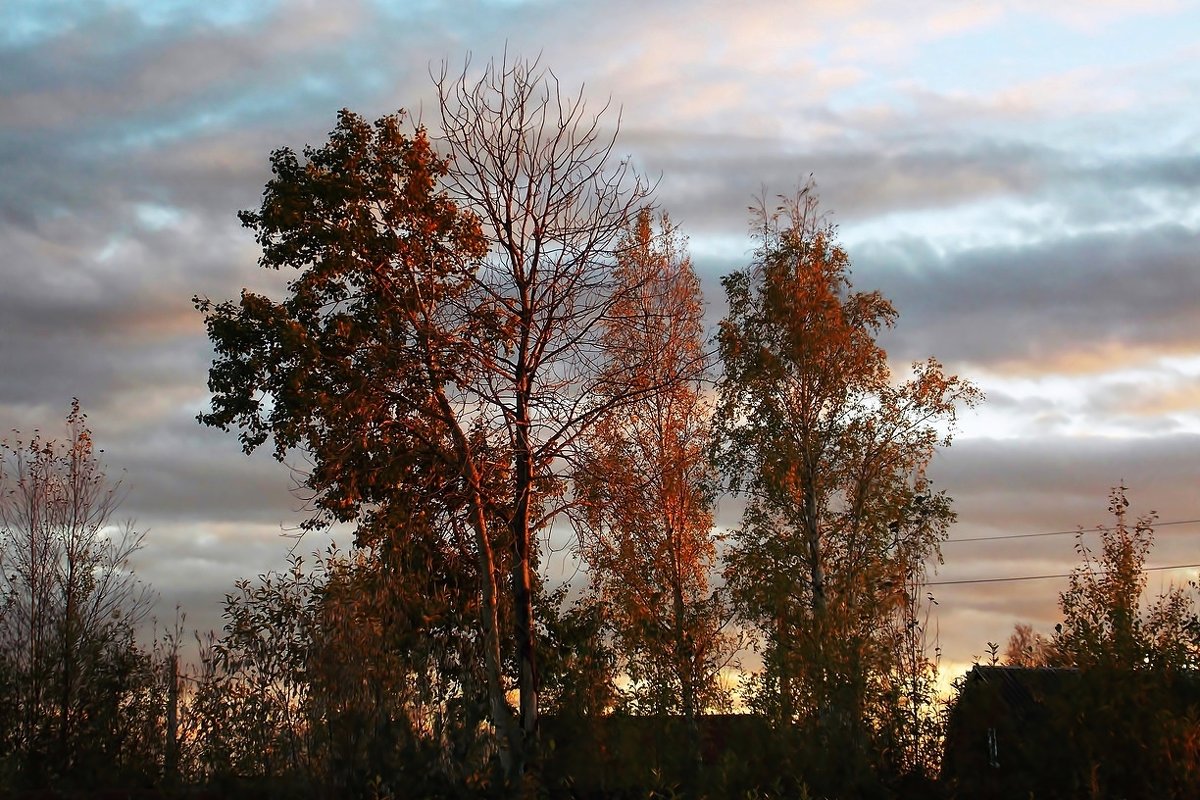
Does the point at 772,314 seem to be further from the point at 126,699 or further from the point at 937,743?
the point at 937,743

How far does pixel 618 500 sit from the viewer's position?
64.6 ft

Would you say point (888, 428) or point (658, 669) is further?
point (888, 428)

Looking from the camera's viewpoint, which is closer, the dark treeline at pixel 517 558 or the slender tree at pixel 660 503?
the dark treeline at pixel 517 558

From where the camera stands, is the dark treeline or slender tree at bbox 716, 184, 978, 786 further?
slender tree at bbox 716, 184, 978, 786

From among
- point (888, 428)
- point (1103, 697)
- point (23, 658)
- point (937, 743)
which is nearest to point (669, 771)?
point (937, 743)

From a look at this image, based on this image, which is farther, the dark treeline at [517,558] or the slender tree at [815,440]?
the slender tree at [815,440]

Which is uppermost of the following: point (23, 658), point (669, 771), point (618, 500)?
point (618, 500)

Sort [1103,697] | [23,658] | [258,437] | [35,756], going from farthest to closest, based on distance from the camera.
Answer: [258,437], [23,658], [35,756], [1103,697]

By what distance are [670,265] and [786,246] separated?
284 centimetres

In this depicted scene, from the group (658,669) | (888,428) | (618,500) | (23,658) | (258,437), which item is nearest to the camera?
(23,658)

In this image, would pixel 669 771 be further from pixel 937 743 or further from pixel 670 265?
pixel 670 265

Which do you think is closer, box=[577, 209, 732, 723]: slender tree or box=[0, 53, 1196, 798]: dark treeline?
box=[0, 53, 1196, 798]: dark treeline

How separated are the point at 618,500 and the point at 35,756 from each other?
9.04 m

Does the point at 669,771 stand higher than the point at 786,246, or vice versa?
the point at 786,246
